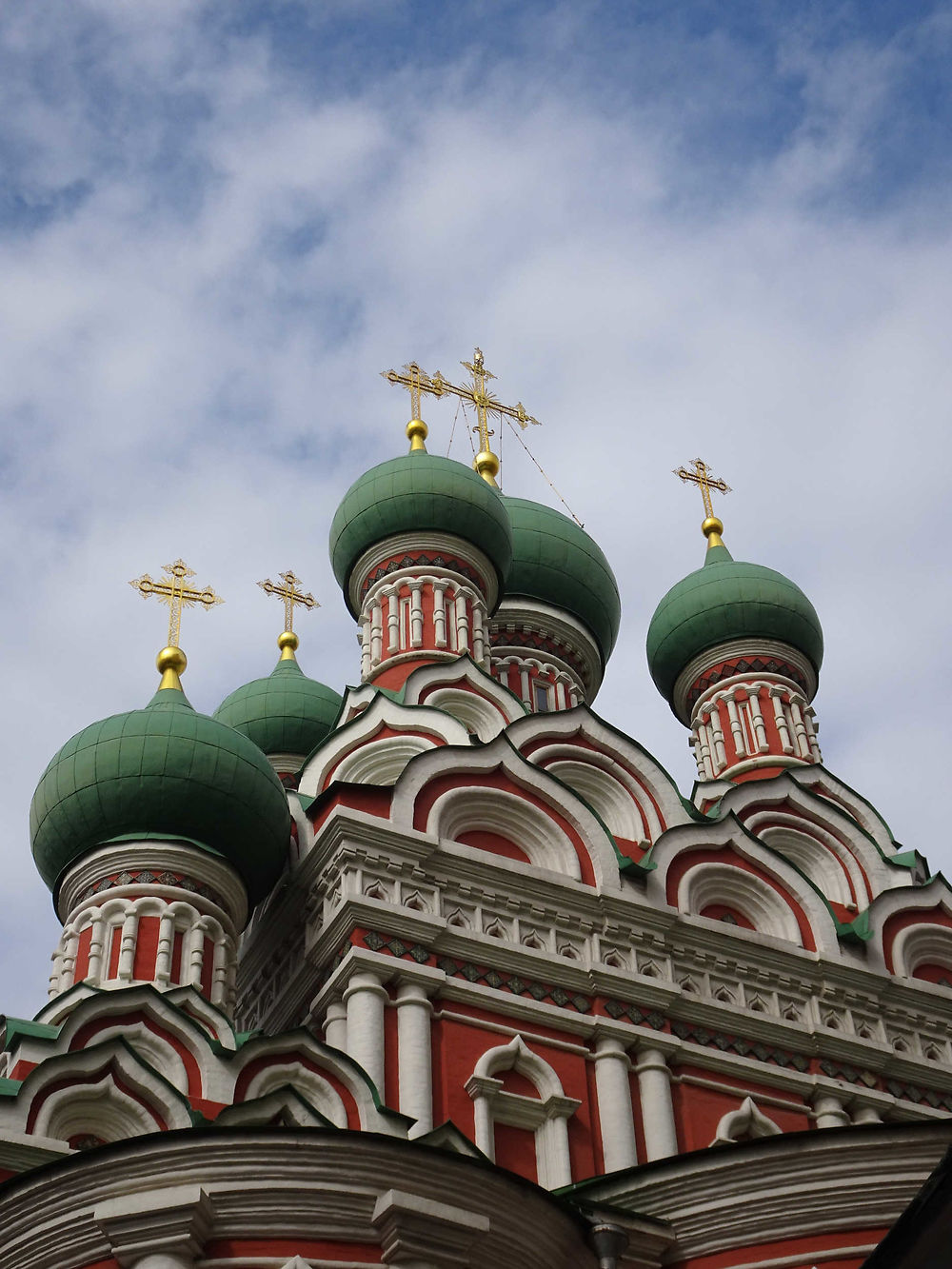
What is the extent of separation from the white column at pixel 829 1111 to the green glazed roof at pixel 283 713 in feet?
18.8

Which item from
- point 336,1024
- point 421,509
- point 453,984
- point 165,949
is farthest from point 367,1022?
point 421,509

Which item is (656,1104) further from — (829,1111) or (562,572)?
(562,572)

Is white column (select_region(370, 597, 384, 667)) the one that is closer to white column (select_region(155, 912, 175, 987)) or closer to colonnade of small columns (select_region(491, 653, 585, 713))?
colonnade of small columns (select_region(491, 653, 585, 713))

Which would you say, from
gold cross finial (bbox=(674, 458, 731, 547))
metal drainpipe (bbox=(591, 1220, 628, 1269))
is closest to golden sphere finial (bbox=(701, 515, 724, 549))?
gold cross finial (bbox=(674, 458, 731, 547))

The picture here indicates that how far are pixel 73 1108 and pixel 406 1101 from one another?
1.65 meters

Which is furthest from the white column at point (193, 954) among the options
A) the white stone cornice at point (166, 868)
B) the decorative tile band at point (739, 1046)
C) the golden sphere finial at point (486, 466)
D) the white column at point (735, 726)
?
the golden sphere finial at point (486, 466)

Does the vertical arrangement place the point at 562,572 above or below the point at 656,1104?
above

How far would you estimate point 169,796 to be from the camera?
1077 centimetres

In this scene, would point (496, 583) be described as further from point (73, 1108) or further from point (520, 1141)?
point (73, 1108)

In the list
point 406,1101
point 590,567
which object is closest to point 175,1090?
point 406,1101

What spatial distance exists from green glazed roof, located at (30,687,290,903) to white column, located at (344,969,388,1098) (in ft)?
4.36

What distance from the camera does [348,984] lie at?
9.84 metres

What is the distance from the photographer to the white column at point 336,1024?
31.7 feet

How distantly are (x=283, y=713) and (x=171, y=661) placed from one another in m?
2.99
